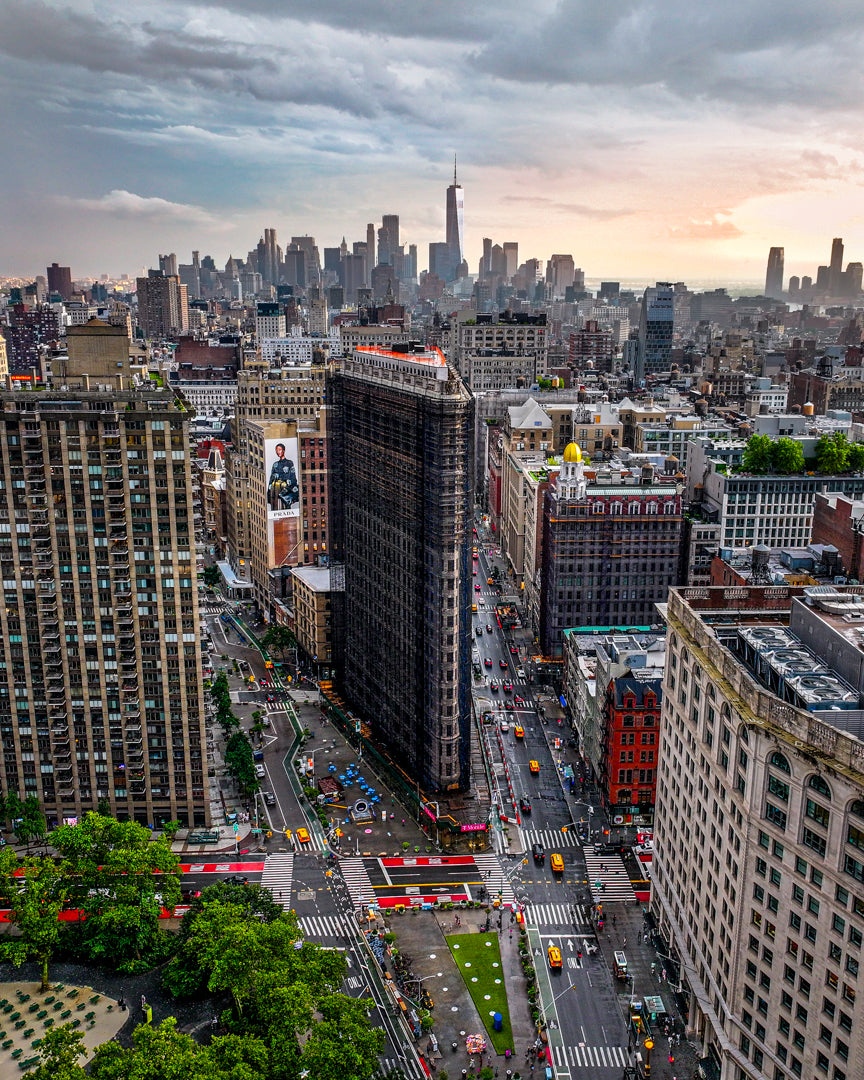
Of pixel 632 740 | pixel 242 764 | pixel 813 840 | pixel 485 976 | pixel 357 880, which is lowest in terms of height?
pixel 485 976

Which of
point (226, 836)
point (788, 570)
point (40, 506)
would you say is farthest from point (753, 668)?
point (40, 506)

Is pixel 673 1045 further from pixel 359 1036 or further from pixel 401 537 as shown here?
pixel 401 537

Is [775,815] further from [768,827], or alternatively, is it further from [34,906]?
[34,906]

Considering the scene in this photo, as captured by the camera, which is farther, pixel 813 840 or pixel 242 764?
pixel 242 764

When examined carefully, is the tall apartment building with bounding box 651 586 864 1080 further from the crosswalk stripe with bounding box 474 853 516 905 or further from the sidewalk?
the crosswalk stripe with bounding box 474 853 516 905

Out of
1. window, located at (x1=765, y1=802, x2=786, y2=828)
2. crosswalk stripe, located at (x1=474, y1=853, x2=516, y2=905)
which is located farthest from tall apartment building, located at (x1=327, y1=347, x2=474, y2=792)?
window, located at (x1=765, y1=802, x2=786, y2=828)

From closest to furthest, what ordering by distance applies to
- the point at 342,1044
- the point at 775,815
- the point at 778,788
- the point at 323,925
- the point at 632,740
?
the point at 778,788 < the point at 775,815 < the point at 342,1044 < the point at 323,925 < the point at 632,740

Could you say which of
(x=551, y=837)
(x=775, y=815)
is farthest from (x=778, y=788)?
(x=551, y=837)
